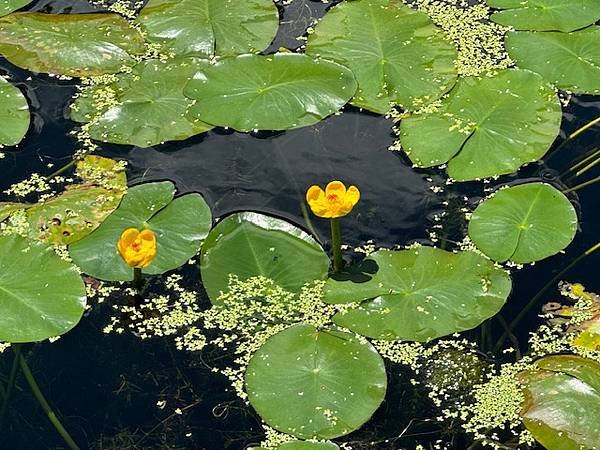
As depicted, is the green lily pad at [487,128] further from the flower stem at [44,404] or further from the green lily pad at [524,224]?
the flower stem at [44,404]

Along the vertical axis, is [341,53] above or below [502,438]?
above

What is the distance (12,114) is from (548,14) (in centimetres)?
188

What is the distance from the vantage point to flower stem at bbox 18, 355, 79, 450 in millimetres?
2219

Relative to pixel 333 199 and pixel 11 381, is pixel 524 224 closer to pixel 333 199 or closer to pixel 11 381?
pixel 333 199

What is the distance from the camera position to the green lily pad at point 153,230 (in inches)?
99.5

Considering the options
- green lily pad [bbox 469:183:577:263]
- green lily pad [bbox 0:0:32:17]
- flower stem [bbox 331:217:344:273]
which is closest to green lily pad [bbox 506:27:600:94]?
green lily pad [bbox 469:183:577:263]

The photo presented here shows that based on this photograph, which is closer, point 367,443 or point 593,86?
point 367,443

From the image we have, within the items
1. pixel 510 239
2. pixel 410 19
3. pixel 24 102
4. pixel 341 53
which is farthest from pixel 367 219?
pixel 24 102

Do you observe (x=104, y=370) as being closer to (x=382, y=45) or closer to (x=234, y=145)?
(x=234, y=145)

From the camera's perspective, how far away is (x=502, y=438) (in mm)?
2223

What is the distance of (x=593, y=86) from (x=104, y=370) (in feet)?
5.98

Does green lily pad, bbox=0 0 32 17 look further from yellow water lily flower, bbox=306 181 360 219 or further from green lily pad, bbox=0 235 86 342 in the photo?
yellow water lily flower, bbox=306 181 360 219

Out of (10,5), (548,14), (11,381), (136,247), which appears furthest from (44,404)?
(548,14)

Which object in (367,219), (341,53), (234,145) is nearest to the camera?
(367,219)
